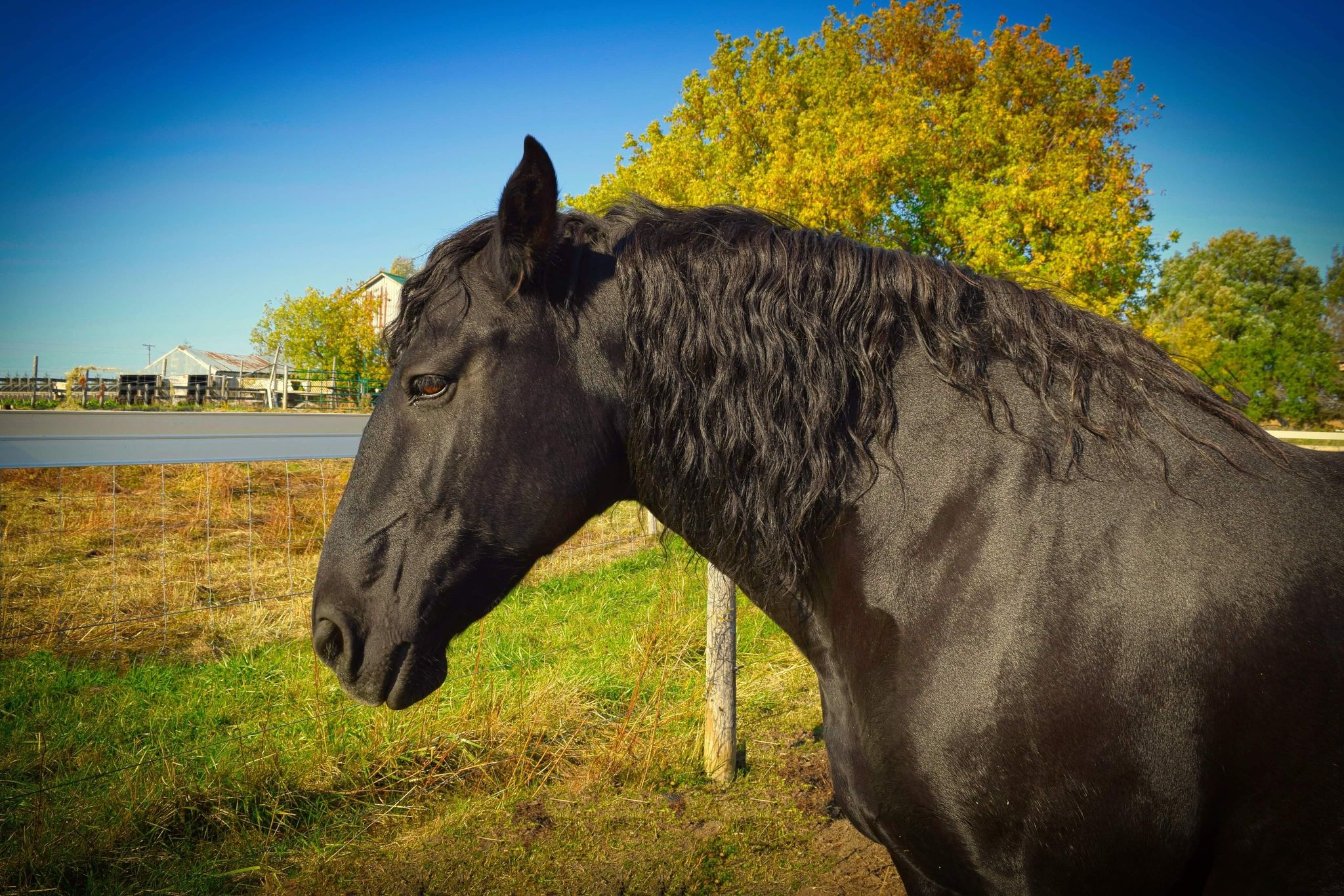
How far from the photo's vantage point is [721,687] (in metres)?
3.72

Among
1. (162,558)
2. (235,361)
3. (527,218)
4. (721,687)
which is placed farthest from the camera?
(235,361)

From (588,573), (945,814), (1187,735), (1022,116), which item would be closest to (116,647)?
(588,573)

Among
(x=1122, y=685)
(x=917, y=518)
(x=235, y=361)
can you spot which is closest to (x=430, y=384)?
(x=917, y=518)

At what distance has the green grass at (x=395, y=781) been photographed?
2.74 meters

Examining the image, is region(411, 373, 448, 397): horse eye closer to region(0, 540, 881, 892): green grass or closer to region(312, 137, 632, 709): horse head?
Result: region(312, 137, 632, 709): horse head

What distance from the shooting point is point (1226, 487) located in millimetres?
1472

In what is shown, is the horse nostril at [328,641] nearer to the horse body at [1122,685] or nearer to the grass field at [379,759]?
the grass field at [379,759]

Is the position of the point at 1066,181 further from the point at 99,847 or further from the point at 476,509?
the point at 99,847

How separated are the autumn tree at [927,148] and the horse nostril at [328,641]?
454 inches

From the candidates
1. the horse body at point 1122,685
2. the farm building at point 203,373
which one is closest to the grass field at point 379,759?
the horse body at point 1122,685

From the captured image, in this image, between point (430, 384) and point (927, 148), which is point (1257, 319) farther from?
point (430, 384)

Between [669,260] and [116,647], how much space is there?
5018mm

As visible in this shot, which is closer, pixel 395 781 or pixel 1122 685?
pixel 1122 685

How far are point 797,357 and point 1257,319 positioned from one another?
159 feet
